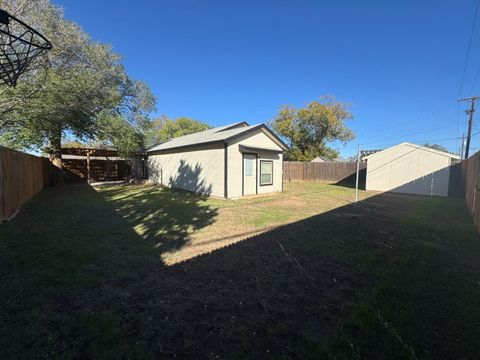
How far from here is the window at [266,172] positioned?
39.0ft

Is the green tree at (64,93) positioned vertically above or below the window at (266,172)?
above

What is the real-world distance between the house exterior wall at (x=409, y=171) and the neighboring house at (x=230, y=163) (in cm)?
704

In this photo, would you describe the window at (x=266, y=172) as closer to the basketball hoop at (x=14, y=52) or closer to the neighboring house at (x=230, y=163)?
the neighboring house at (x=230, y=163)

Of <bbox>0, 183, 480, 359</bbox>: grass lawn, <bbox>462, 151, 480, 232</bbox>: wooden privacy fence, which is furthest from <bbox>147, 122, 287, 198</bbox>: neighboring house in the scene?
<bbox>462, 151, 480, 232</bbox>: wooden privacy fence

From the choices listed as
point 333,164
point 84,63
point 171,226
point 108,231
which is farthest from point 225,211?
point 333,164

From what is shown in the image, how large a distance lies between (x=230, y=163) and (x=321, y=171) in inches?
538

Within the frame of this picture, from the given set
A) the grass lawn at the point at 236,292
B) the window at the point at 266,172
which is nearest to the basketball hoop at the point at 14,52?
the grass lawn at the point at 236,292

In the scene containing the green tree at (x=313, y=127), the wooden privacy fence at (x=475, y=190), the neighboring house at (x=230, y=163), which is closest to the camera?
the wooden privacy fence at (x=475, y=190)

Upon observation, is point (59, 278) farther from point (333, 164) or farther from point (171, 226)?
point (333, 164)

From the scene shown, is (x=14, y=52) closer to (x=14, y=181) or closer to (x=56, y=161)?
(x=14, y=181)

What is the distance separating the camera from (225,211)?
7.57 metres

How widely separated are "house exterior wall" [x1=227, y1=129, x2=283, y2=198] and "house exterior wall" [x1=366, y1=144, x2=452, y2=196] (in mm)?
7094

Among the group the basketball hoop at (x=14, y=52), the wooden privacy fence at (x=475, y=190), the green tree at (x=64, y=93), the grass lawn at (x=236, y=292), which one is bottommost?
the grass lawn at (x=236, y=292)

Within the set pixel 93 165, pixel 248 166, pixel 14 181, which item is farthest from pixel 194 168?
pixel 93 165
